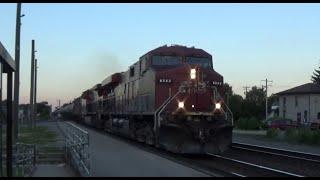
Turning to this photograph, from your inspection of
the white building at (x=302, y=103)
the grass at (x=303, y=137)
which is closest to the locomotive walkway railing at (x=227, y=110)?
the grass at (x=303, y=137)

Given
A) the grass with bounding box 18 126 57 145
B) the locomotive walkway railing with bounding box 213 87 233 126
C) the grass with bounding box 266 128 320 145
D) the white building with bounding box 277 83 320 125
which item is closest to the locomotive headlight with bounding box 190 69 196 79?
the locomotive walkway railing with bounding box 213 87 233 126

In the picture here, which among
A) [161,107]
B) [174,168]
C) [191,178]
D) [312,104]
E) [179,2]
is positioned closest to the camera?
[179,2]

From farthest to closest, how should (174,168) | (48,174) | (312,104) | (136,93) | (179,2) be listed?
1. (312,104)
2. (136,93)
3. (174,168)
4. (48,174)
5. (179,2)

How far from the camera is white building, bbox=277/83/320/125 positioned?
315 ft

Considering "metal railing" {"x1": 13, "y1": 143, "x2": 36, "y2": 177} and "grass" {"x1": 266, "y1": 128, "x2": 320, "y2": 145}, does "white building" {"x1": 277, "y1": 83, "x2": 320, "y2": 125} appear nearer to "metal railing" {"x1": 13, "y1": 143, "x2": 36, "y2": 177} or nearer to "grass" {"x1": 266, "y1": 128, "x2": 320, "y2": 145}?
"grass" {"x1": 266, "y1": 128, "x2": 320, "y2": 145}

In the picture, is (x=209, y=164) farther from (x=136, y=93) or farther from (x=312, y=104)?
(x=312, y=104)

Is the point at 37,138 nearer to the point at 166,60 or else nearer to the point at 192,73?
the point at 166,60

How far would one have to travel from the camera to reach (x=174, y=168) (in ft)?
56.0

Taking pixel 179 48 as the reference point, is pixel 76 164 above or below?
below

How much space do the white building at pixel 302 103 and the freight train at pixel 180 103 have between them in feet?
224

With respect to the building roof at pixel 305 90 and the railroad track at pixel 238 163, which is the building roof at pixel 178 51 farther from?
the building roof at pixel 305 90

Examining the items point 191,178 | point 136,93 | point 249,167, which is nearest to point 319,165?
point 249,167

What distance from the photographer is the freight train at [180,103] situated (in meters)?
21.8

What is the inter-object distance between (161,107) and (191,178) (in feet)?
29.2
